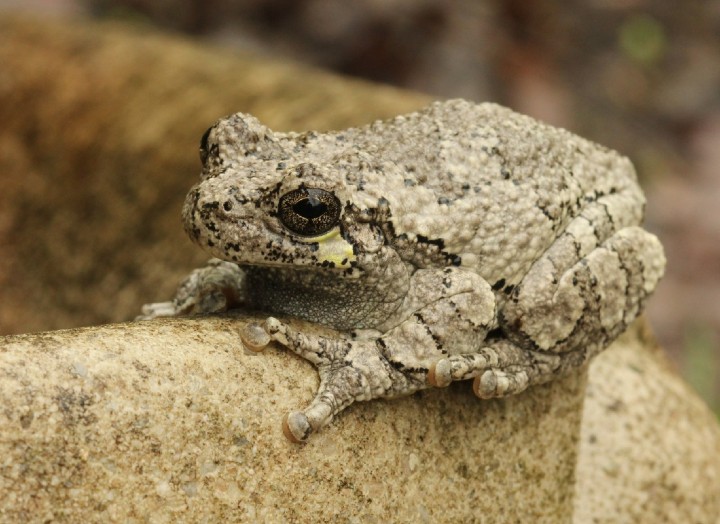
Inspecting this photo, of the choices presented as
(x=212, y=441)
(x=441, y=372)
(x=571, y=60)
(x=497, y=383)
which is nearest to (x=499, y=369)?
(x=497, y=383)

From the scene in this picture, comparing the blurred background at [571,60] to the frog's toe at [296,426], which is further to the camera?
the blurred background at [571,60]

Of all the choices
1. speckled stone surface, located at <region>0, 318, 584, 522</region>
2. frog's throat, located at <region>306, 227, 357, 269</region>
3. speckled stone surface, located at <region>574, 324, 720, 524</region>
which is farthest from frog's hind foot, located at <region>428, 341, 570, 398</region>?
speckled stone surface, located at <region>574, 324, 720, 524</region>

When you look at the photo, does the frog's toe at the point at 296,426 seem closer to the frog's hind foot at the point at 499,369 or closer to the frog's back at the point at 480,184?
the frog's hind foot at the point at 499,369

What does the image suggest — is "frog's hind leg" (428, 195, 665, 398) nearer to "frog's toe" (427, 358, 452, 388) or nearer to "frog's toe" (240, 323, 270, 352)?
"frog's toe" (427, 358, 452, 388)

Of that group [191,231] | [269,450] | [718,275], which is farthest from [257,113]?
[718,275]

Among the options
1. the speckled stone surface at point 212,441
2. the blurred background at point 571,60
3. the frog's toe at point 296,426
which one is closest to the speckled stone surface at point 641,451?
the speckled stone surface at point 212,441

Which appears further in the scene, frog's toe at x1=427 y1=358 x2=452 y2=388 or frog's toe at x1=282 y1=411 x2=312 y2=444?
frog's toe at x1=427 y1=358 x2=452 y2=388
